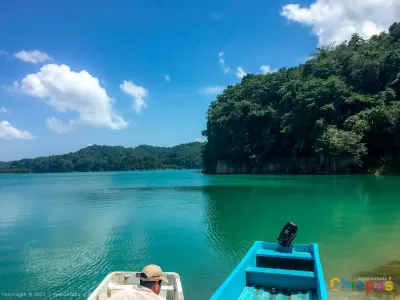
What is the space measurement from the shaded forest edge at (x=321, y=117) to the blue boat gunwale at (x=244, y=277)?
33.8 m

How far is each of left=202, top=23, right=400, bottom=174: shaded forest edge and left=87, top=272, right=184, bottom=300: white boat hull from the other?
120 feet

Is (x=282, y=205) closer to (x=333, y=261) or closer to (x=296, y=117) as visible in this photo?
(x=333, y=261)

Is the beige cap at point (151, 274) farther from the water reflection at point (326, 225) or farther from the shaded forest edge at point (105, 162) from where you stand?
the shaded forest edge at point (105, 162)

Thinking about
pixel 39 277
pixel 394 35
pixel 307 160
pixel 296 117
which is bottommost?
pixel 39 277

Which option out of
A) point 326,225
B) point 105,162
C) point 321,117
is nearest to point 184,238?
point 326,225

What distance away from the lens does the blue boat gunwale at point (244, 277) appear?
15.4 ft

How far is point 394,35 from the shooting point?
157 feet

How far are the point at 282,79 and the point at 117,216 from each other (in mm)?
44834

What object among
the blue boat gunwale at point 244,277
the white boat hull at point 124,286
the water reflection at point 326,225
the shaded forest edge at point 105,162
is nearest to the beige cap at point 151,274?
the blue boat gunwale at point 244,277

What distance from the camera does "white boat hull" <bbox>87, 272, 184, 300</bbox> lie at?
16.0 ft

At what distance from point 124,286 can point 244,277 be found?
6.99ft

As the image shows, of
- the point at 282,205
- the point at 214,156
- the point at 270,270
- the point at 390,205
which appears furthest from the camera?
the point at 214,156

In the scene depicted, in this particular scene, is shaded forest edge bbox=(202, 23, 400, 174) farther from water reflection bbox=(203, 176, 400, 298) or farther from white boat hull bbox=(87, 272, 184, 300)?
white boat hull bbox=(87, 272, 184, 300)

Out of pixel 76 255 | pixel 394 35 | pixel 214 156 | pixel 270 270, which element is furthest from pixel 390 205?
pixel 214 156
